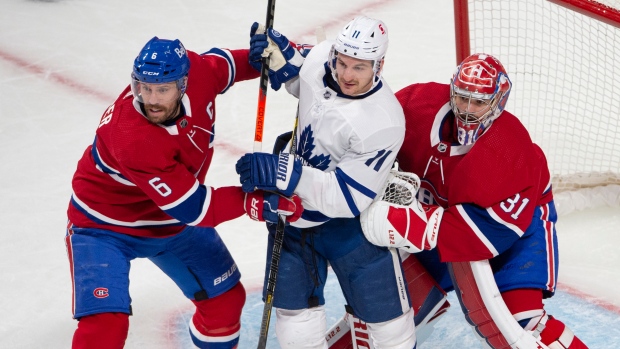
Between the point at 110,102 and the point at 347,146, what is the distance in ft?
8.61

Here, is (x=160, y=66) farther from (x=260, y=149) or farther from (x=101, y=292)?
(x=101, y=292)

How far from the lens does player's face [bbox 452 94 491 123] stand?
289 cm

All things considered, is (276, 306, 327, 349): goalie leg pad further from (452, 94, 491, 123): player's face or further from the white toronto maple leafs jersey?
(452, 94, 491, 123): player's face

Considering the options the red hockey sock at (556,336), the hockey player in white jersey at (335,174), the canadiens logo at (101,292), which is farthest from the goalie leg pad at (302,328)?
the red hockey sock at (556,336)

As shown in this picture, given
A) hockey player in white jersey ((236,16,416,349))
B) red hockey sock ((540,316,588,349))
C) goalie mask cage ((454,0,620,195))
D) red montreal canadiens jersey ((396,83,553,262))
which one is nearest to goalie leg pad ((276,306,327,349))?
hockey player in white jersey ((236,16,416,349))

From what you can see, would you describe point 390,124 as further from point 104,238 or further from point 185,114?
point 104,238

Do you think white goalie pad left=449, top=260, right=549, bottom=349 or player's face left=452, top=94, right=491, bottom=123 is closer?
player's face left=452, top=94, right=491, bottom=123

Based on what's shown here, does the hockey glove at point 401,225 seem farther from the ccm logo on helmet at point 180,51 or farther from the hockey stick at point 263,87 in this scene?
the ccm logo on helmet at point 180,51

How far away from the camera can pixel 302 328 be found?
10.2ft

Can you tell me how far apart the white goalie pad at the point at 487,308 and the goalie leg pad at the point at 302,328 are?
0.47 meters

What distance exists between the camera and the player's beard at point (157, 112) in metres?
2.87

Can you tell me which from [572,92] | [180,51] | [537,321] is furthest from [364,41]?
[572,92]

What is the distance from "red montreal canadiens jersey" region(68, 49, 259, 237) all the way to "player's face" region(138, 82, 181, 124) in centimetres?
3

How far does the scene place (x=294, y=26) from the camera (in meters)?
5.98
